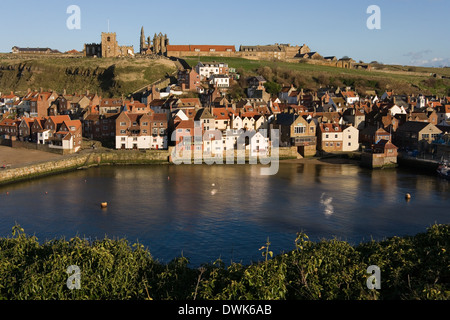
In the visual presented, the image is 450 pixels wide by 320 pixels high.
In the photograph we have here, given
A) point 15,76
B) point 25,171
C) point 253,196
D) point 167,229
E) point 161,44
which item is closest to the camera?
point 167,229

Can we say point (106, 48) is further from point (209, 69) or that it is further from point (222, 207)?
point (222, 207)

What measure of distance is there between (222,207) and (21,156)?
22657 millimetres

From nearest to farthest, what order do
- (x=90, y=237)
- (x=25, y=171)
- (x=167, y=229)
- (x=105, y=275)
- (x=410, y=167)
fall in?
(x=105, y=275), (x=90, y=237), (x=167, y=229), (x=25, y=171), (x=410, y=167)

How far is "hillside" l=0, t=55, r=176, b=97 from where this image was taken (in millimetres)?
73375

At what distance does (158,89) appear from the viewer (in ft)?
217

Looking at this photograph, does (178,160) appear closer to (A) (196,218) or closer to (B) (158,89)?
(A) (196,218)

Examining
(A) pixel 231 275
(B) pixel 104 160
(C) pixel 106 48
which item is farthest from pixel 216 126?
(C) pixel 106 48

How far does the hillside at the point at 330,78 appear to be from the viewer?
82.2 m

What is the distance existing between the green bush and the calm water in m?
5.29

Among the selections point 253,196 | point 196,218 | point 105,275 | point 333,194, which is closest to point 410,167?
point 333,194

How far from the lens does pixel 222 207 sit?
90.1 feet

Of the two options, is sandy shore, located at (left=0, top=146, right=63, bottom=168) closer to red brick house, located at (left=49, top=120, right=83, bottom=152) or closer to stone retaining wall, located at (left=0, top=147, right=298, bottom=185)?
red brick house, located at (left=49, top=120, right=83, bottom=152)

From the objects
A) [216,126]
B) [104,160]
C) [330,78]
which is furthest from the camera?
[330,78]

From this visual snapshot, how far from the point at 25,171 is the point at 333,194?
73.9 ft
